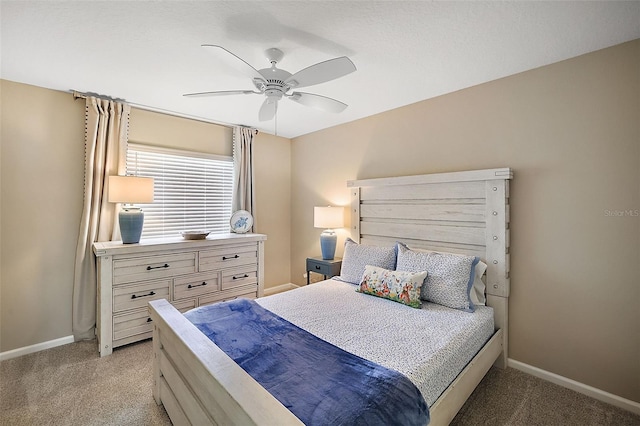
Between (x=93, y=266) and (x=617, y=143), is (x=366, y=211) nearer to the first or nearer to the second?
(x=617, y=143)

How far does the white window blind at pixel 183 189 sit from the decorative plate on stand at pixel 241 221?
22 cm

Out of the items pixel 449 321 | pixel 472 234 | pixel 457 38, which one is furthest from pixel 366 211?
pixel 457 38

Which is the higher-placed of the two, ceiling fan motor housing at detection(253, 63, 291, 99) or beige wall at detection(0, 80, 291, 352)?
ceiling fan motor housing at detection(253, 63, 291, 99)

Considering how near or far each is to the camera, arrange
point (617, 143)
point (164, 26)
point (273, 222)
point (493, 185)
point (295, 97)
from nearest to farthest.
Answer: point (164, 26), point (617, 143), point (295, 97), point (493, 185), point (273, 222)

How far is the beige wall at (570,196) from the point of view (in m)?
1.94

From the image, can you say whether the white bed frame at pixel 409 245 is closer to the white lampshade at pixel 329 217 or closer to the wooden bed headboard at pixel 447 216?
the wooden bed headboard at pixel 447 216

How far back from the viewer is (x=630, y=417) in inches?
73.6

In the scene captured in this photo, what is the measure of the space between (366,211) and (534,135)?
1735 millimetres

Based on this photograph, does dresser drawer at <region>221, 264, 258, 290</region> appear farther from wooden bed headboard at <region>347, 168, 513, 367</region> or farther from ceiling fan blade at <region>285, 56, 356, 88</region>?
ceiling fan blade at <region>285, 56, 356, 88</region>

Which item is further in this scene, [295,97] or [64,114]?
[64,114]

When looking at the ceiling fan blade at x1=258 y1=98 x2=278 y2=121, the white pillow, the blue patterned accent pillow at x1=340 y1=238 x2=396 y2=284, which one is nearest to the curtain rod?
the ceiling fan blade at x1=258 y1=98 x2=278 y2=121

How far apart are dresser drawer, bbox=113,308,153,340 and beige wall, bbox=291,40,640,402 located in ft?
11.0

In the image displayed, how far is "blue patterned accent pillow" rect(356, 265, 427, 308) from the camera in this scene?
7.63 feet

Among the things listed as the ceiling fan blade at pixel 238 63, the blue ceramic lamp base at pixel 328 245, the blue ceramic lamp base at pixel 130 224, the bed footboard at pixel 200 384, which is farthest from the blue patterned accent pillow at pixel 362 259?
the blue ceramic lamp base at pixel 130 224
